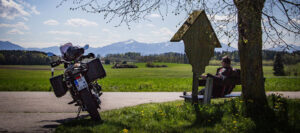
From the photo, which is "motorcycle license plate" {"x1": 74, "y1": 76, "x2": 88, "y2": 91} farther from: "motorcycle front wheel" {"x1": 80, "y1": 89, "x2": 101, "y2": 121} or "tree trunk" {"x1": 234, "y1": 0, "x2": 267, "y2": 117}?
"tree trunk" {"x1": 234, "y1": 0, "x2": 267, "y2": 117}

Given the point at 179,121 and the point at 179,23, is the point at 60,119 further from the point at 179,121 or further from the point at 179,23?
the point at 179,23

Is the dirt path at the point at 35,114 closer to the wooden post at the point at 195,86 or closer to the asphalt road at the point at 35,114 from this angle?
the asphalt road at the point at 35,114

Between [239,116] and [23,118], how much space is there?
15.9ft

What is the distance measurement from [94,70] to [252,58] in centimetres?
361

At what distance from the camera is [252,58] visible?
5.89 metres

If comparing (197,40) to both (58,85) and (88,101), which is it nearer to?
(88,101)

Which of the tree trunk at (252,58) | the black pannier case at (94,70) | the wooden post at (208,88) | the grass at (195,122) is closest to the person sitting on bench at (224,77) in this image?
the wooden post at (208,88)

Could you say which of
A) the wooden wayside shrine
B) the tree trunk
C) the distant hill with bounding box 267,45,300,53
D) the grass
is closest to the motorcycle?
the grass

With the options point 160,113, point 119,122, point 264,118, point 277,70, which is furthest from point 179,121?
point 277,70

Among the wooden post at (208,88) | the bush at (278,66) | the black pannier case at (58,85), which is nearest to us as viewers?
the black pannier case at (58,85)

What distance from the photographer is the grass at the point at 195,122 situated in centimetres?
458

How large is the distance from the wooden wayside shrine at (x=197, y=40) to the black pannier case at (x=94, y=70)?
2.22m

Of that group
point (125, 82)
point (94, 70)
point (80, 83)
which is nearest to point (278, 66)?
point (125, 82)

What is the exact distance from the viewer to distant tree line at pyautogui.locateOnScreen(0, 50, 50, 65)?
35.0 metres
